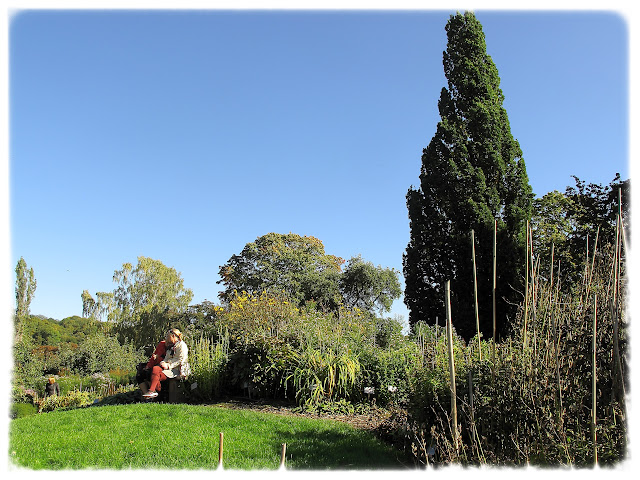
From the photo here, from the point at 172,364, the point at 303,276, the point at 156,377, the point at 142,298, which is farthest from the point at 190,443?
the point at 142,298

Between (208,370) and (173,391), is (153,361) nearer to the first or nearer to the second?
(173,391)

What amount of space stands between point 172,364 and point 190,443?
322 centimetres

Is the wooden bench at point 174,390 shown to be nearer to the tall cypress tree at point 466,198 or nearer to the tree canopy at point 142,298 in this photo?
the tall cypress tree at point 466,198

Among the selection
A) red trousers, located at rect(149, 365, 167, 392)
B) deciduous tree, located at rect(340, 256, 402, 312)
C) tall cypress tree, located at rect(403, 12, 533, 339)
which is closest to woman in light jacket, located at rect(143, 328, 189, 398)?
red trousers, located at rect(149, 365, 167, 392)

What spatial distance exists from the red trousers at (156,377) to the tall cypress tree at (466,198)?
9.59 meters

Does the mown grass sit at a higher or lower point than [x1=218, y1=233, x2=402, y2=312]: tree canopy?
lower

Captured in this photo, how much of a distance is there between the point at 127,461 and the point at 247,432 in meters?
1.30

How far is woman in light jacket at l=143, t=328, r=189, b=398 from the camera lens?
284 inches

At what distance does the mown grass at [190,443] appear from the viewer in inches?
153

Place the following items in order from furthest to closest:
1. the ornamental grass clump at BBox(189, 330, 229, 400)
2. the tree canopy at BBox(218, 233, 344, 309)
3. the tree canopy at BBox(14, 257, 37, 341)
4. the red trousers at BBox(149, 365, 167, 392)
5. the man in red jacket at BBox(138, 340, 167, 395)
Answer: the tree canopy at BBox(218, 233, 344, 309) → the tree canopy at BBox(14, 257, 37, 341) → the ornamental grass clump at BBox(189, 330, 229, 400) → the man in red jacket at BBox(138, 340, 167, 395) → the red trousers at BBox(149, 365, 167, 392)

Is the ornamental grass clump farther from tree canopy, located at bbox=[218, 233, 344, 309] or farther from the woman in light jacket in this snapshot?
tree canopy, located at bbox=[218, 233, 344, 309]

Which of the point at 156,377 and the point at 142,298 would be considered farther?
the point at 142,298

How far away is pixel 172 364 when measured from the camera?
7.41m

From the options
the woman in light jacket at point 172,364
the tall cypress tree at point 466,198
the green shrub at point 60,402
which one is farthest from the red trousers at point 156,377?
the tall cypress tree at point 466,198
